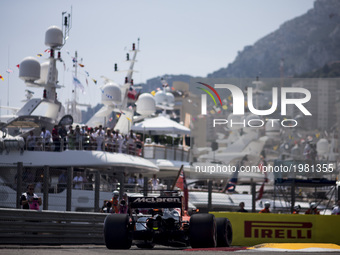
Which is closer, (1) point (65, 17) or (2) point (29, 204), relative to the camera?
(2) point (29, 204)

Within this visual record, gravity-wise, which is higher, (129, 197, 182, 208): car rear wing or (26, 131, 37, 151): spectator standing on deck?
(26, 131, 37, 151): spectator standing on deck

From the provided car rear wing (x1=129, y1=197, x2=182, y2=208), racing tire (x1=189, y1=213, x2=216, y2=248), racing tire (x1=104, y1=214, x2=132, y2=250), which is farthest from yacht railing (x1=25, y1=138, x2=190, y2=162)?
racing tire (x1=189, y1=213, x2=216, y2=248)

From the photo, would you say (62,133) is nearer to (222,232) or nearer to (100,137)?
(100,137)

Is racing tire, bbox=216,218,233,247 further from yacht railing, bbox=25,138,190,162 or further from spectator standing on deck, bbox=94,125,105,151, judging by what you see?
spectator standing on deck, bbox=94,125,105,151

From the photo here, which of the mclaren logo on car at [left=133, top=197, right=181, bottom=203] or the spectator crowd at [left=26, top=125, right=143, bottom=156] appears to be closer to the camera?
the mclaren logo on car at [left=133, top=197, right=181, bottom=203]

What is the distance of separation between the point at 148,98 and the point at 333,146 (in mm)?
15178

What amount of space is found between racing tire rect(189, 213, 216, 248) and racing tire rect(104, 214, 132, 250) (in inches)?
43.8

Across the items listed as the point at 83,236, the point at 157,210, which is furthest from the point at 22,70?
the point at 157,210

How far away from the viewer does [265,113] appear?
88.0 feet

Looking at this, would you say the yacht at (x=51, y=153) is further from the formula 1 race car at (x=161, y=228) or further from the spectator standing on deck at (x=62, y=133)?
the formula 1 race car at (x=161, y=228)

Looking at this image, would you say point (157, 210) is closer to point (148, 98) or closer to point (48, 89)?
point (48, 89)

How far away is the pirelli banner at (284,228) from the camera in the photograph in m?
16.8

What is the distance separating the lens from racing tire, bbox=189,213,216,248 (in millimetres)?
11414

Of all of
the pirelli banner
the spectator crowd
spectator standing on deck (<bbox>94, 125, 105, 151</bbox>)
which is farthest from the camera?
spectator standing on deck (<bbox>94, 125, 105, 151</bbox>)
